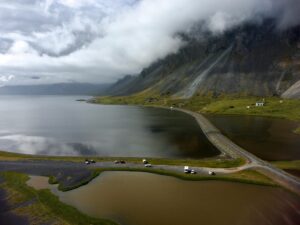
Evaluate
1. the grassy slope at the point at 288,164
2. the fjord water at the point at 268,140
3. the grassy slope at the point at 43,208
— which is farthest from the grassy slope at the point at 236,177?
the fjord water at the point at 268,140

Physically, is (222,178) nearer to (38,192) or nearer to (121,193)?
(121,193)

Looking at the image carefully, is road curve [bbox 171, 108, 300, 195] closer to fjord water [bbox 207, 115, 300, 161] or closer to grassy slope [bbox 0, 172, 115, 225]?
fjord water [bbox 207, 115, 300, 161]

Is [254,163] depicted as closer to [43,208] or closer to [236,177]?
[236,177]

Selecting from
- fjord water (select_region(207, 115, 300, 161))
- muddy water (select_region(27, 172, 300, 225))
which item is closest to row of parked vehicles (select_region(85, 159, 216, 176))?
muddy water (select_region(27, 172, 300, 225))

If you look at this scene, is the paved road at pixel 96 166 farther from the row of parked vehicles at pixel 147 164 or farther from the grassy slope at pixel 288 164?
the grassy slope at pixel 288 164

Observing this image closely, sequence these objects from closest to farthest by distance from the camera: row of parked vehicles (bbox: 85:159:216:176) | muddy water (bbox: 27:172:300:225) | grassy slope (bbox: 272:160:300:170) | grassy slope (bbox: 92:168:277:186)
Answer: muddy water (bbox: 27:172:300:225), grassy slope (bbox: 92:168:277:186), row of parked vehicles (bbox: 85:159:216:176), grassy slope (bbox: 272:160:300:170)

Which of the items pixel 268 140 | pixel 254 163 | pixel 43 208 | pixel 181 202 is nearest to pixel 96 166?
pixel 43 208

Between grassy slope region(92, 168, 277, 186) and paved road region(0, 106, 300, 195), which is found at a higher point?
paved road region(0, 106, 300, 195)

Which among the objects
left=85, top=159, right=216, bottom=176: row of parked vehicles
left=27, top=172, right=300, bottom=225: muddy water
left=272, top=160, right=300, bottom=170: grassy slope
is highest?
left=85, top=159, right=216, bottom=176: row of parked vehicles
